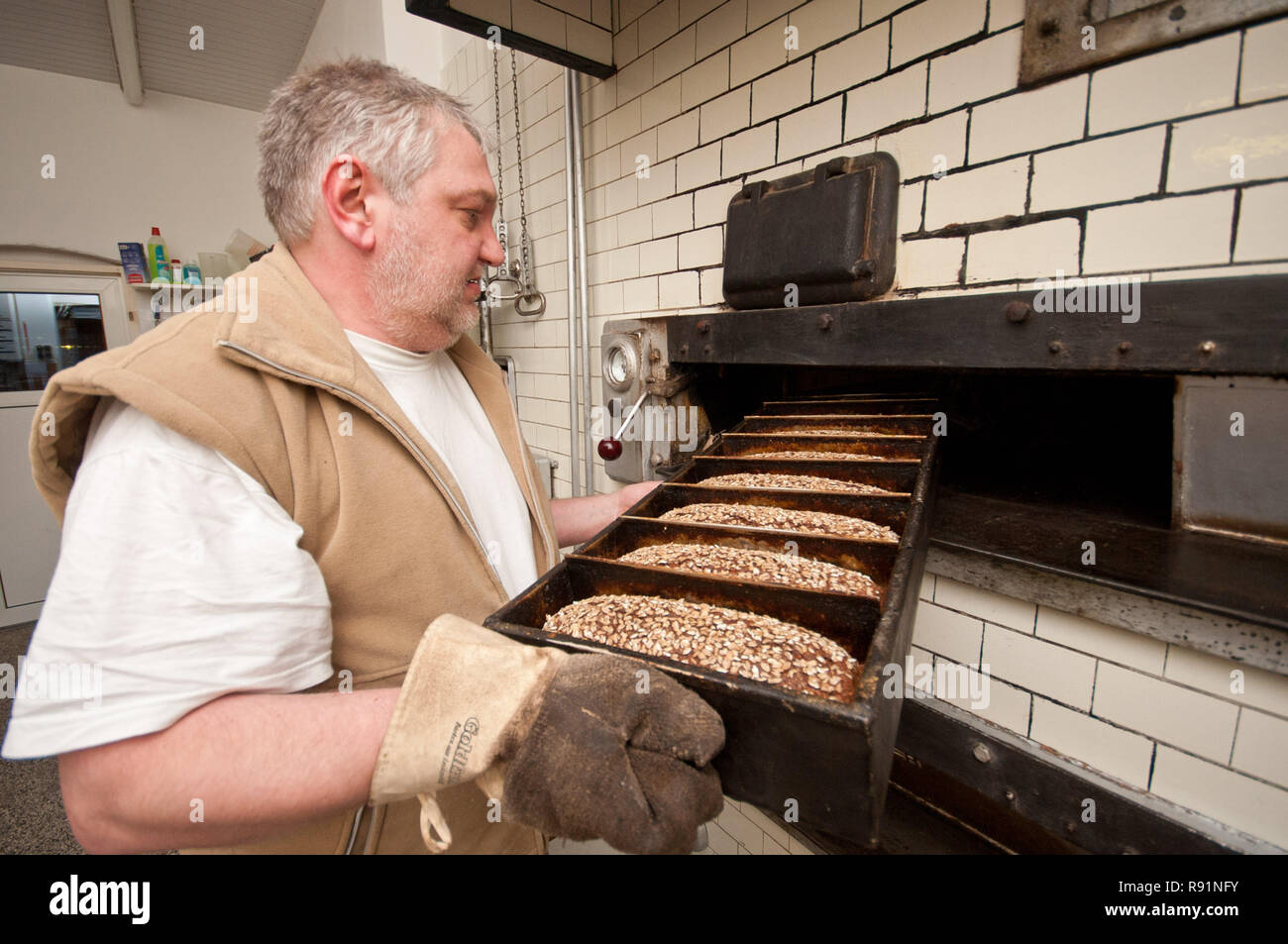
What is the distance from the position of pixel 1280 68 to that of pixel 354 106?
65.5 inches

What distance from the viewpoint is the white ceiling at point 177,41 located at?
3.83 m

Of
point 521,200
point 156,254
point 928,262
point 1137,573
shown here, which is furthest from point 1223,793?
point 156,254

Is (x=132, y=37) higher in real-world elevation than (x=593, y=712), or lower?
higher

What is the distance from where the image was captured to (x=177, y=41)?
4207 mm

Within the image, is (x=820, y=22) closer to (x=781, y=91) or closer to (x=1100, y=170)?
(x=781, y=91)

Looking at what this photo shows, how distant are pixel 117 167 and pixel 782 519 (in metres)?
6.07

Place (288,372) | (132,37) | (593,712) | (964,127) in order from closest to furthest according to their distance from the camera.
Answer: (593,712) < (288,372) < (964,127) < (132,37)

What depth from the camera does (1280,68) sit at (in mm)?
938

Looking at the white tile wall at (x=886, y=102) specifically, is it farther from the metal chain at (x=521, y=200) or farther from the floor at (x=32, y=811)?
the floor at (x=32, y=811)

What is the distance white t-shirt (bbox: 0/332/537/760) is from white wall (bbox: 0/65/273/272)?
206 inches

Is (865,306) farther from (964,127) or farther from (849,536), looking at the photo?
(849,536)

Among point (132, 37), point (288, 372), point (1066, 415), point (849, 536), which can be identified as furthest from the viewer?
point (132, 37)

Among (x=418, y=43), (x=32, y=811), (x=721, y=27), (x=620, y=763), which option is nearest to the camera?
(x=620, y=763)

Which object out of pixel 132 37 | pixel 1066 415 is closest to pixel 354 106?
pixel 1066 415
